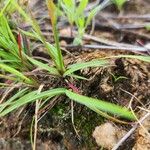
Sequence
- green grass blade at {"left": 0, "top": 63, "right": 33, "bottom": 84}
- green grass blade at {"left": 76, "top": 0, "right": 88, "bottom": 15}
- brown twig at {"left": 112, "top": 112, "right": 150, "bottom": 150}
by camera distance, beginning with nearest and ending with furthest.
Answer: brown twig at {"left": 112, "top": 112, "right": 150, "bottom": 150}, green grass blade at {"left": 0, "top": 63, "right": 33, "bottom": 84}, green grass blade at {"left": 76, "top": 0, "right": 88, "bottom": 15}

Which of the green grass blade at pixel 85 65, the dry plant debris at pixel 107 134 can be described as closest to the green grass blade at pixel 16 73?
the green grass blade at pixel 85 65

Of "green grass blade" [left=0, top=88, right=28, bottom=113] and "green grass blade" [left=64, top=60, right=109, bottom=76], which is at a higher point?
"green grass blade" [left=64, top=60, right=109, bottom=76]

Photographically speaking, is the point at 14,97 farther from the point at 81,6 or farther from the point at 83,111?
the point at 81,6

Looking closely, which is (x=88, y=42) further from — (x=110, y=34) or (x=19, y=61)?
(x=19, y=61)

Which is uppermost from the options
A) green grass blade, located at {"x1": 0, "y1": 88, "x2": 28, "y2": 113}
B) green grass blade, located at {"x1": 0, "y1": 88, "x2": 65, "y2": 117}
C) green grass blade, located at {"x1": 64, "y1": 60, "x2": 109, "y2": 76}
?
green grass blade, located at {"x1": 64, "y1": 60, "x2": 109, "y2": 76}

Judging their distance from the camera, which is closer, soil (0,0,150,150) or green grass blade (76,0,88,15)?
soil (0,0,150,150)

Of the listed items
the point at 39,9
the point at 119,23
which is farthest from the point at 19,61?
the point at 119,23

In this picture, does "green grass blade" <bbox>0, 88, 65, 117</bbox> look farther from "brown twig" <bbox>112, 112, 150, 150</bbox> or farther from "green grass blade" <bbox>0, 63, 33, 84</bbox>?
"brown twig" <bbox>112, 112, 150, 150</bbox>

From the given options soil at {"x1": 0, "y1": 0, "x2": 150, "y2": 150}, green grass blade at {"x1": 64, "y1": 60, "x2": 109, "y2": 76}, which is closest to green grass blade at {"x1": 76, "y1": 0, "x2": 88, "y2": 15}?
soil at {"x1": 0, "y1": 0, "x2": 150, "y2": 150}

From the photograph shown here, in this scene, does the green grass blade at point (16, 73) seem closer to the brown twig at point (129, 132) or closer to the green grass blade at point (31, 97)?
the green grass blade at point (31, 97)

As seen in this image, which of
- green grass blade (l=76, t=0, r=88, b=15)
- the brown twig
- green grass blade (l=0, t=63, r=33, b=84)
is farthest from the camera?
green grass blade (l=76, t=0, r=88, b=15)

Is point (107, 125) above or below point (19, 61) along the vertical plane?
below
